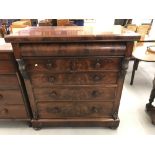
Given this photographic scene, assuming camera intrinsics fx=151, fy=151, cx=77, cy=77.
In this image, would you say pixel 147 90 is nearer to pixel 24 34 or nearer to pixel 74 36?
pixel 74 36

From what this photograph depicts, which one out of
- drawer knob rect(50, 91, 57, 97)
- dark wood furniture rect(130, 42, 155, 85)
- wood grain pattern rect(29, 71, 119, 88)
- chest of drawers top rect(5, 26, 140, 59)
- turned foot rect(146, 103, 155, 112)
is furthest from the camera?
dark wood furniture rect(130, 42, 155, 85)

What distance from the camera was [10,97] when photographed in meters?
1.48

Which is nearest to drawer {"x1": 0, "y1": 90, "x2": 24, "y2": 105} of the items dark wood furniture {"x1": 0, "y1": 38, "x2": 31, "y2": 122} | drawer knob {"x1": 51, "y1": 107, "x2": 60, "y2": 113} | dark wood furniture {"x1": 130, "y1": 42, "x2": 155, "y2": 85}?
dark wood furniture {"x1": 0, "y1": 38, "x2": 31, "y2": 122}

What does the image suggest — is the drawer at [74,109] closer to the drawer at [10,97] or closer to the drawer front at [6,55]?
the drawer at [10,97]

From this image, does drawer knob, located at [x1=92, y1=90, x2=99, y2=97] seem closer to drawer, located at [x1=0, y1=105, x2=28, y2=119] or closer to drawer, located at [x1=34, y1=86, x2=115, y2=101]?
drawer, located at [x1=34, y1=86, x2=115, y2=101]

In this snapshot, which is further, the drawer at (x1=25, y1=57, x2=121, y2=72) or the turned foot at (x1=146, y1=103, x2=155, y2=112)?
the turned foot at (x1=146, y1=103, x2=155, y2=112)

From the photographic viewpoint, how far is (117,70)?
127 cm

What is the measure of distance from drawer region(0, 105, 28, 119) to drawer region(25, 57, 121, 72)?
0.51 m

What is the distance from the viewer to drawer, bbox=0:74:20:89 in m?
1.34

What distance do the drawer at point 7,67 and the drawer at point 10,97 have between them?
227 millimetres

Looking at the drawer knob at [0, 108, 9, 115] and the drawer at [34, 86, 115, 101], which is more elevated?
the drawer at [34, 86, 115, 101]

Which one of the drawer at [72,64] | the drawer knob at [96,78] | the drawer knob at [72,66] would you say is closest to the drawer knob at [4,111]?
the drawer at [72,64]

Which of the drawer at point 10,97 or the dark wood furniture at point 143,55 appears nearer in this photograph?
the drawer at point 10,97

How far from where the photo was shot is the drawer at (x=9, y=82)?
4.41ft
